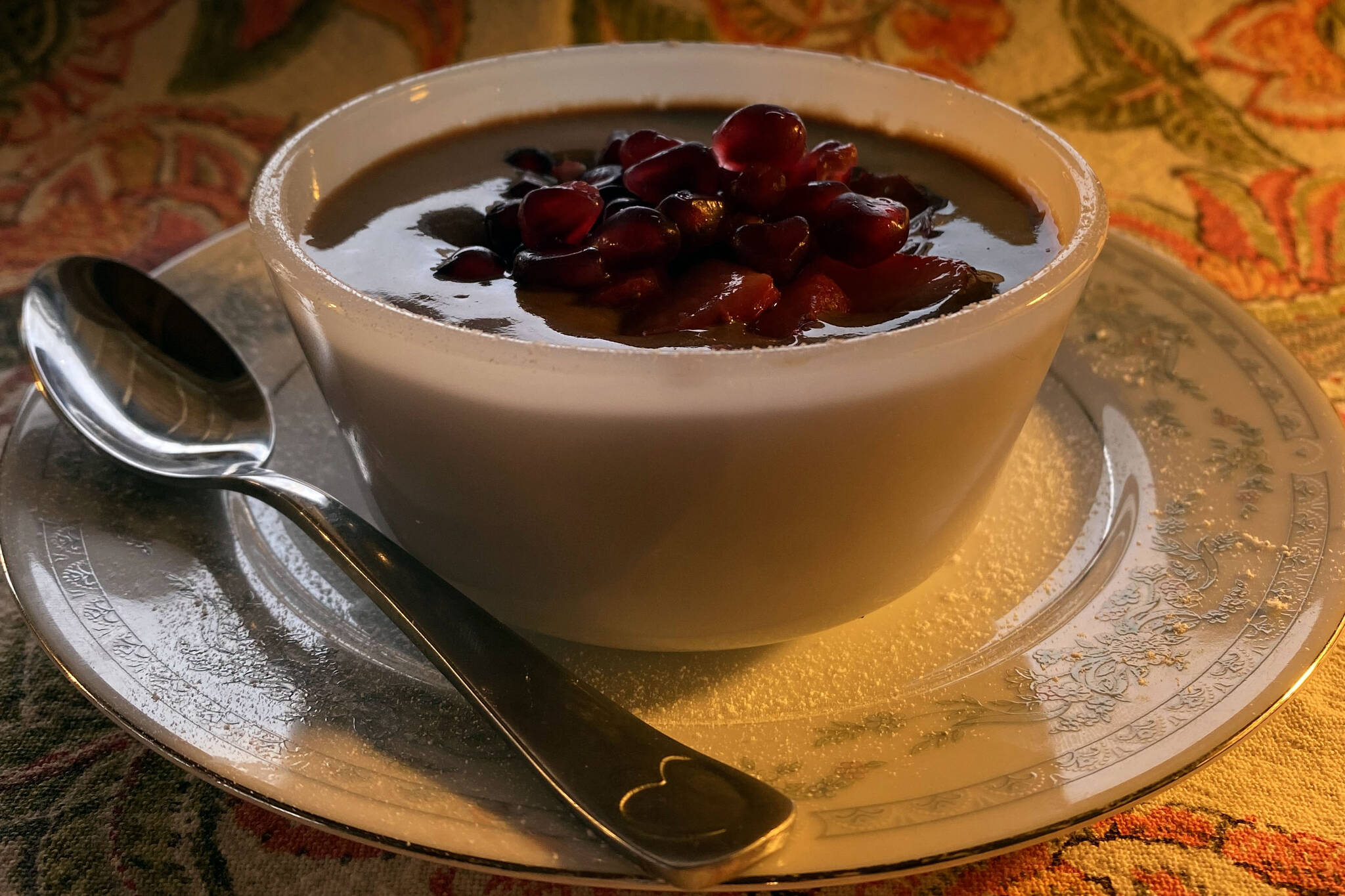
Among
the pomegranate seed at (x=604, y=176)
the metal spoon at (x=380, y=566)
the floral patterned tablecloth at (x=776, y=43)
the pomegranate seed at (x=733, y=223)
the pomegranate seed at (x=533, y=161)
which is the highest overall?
the pomegranate seed at (x=733, y=223)

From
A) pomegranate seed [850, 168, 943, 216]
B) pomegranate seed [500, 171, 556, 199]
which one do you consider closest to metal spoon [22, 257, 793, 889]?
pomegranate seed [500, 171, 556, 199]

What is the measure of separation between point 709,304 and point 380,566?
32cm

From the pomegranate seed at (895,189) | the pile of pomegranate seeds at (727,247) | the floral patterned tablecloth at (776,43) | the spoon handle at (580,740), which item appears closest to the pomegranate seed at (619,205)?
the pile of pomegranate seeds at (727,247)

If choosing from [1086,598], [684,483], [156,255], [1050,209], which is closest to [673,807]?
[684,483]

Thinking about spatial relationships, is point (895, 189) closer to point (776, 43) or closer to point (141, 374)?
point (141, 374)

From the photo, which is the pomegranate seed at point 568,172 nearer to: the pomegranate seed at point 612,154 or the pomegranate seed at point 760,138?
the pomegranate seed at point 612,154

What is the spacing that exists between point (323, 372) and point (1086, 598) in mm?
645

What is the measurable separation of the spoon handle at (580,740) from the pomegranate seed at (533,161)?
485mm

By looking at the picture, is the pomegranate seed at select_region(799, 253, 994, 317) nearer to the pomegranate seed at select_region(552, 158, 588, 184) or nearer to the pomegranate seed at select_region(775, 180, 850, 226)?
the pomegranate seed at select_region(775, 180, 850, 226)

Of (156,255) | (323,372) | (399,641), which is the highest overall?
(323,372)

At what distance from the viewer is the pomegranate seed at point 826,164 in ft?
3.61

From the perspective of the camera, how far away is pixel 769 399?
0.75m

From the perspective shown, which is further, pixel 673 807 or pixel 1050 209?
pixel 1050 209

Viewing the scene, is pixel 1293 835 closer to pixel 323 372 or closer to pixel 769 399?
pixel 769 399
